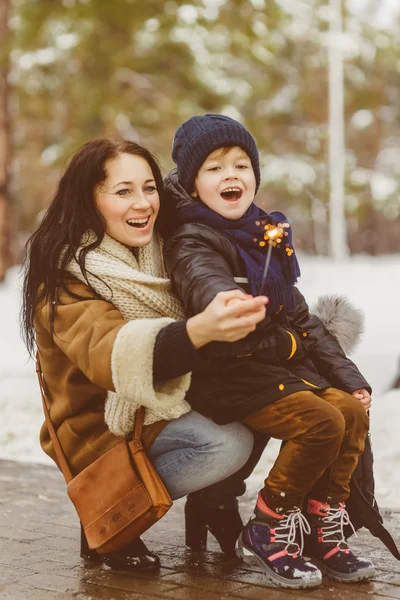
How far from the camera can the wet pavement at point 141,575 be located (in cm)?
294

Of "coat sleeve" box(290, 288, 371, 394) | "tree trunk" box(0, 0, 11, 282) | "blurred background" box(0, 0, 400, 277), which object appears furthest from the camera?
"tree trunk" box(0, 0, 11, 282)

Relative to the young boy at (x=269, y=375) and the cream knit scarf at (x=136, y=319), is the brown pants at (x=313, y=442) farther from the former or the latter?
the cream knit scarf at (x=136, y=319)

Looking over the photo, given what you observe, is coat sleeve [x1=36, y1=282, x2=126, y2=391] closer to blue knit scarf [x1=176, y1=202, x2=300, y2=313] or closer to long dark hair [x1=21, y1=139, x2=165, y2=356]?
long dark hair [x1=21, y1=139, x2=165, y2=356]

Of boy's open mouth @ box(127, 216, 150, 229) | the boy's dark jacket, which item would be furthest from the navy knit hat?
boy's open mouth @ box(127, 216, 150, 229)

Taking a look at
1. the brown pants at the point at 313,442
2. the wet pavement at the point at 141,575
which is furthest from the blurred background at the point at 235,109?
the brown pants at the point at 313,442

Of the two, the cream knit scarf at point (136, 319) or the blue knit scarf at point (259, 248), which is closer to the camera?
the cream knit scarf at point (136, 319)

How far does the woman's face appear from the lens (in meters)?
3.20

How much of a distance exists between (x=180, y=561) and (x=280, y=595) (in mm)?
549

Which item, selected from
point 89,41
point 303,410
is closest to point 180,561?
point 303,410

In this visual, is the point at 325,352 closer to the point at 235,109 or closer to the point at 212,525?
the point at 212,525

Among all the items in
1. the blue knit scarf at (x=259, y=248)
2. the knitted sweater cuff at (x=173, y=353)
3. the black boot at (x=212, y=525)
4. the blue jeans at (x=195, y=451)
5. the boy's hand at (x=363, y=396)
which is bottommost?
the black boot at (x=212, y=525)

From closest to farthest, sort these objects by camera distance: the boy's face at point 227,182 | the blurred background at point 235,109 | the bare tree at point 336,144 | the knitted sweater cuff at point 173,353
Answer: the knitted sweater cuff at point 173,353 → the boy's face at point 227,182 → the blurred background at point 235,109 → the bare tree at point 336,144

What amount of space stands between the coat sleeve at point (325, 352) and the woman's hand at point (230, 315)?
2.34ft

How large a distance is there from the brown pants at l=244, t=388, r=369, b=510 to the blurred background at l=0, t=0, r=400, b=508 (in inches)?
33.2
